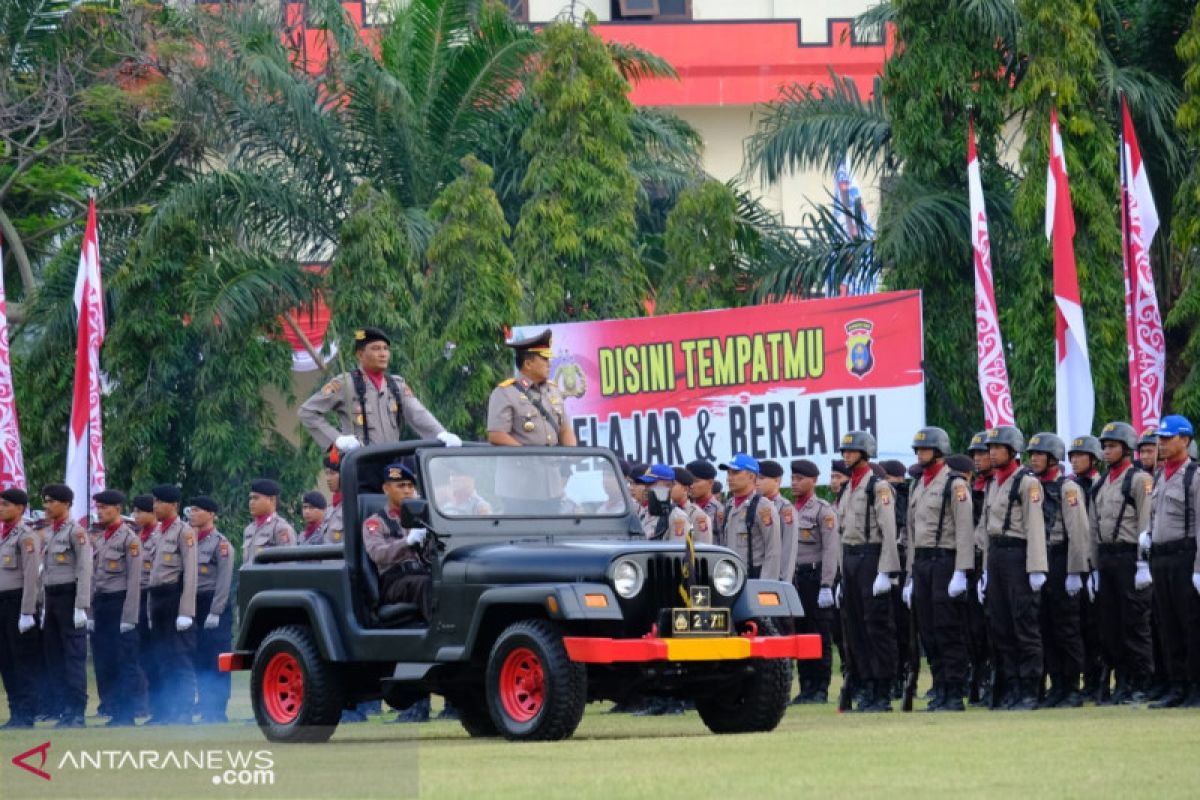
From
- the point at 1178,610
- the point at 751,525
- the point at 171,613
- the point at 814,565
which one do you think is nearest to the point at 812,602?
the point at 814,565

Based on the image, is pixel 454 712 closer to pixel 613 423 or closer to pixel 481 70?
pixel 613 423

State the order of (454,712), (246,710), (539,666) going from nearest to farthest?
(539,666) < (454,712) < (246,710)

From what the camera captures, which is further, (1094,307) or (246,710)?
(1094,307)

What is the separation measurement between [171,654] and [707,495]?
4.59m

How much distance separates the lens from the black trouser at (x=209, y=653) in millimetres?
19016

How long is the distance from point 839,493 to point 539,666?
715 centimetres

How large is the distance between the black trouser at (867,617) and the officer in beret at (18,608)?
6.43 metres

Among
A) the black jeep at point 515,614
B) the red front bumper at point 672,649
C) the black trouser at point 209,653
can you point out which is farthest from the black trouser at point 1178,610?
the black trouser at point 209,653

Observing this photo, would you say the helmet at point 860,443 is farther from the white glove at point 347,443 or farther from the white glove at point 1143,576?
the white glove at point 347,443

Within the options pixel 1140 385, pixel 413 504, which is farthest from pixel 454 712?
pixel 1140 385

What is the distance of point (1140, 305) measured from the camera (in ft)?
64.8

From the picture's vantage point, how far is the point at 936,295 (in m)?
23.7

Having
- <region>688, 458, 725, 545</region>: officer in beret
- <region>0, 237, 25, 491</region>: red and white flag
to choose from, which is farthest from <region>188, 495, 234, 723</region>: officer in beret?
<region>688, 458, 725, 545</region>: officer in beret

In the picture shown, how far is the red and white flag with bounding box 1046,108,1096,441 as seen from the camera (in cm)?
1953
